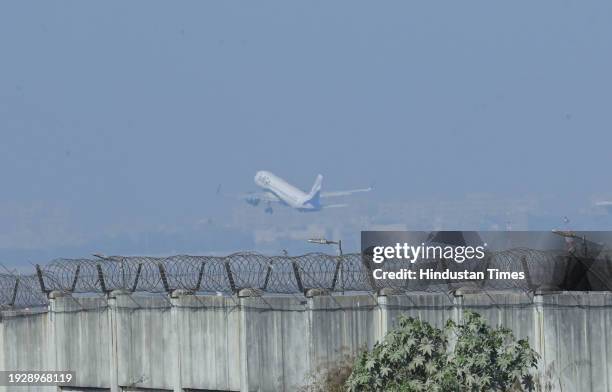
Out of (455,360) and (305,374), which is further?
(305,374)

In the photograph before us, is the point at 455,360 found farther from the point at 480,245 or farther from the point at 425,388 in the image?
the point at 480,245

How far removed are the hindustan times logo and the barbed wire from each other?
23 cm

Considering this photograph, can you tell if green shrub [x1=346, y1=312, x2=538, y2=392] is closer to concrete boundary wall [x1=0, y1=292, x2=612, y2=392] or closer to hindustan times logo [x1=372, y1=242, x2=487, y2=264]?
concrete boundary wall [x1=0, y1=292, x2=612, y2=392]

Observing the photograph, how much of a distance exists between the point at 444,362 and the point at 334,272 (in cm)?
731

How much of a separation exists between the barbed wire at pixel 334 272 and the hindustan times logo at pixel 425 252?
0.23 metres

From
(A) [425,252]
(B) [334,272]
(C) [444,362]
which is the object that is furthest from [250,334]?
(C) [444,362]

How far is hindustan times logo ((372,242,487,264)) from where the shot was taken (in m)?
39.1

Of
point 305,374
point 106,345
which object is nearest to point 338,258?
point 305,374

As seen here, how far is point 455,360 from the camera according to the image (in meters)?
31.5

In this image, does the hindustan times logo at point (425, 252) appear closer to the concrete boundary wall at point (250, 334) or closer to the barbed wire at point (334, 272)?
the barbed wire at point (334, 272)

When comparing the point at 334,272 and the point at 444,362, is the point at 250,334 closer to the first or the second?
the point at 334,272

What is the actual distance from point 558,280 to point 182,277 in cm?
1125

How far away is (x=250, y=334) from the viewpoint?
41.2 m

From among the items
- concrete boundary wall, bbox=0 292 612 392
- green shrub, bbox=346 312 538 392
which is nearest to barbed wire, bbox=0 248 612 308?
concrete boundary wall, bbox=0 292 612 392
